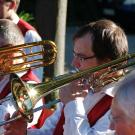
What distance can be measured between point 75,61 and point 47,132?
17.4 inches

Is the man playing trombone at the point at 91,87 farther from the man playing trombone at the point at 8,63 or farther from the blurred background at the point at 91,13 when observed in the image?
the blurred background at the point at 91,13

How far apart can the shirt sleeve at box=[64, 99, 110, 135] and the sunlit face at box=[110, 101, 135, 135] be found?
2.34 ft

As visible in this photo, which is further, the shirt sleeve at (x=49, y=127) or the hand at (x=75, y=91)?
the shirt sleeve at (x=49, y=127)

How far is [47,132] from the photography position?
3287 millimetres

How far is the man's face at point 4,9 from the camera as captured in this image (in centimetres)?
502

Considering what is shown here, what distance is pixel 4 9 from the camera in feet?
16.5

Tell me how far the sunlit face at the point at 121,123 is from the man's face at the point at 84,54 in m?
0.91

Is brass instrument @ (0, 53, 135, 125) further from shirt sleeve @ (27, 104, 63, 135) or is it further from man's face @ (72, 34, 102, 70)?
shirt sleeve @ (27, 104, 63, 135)

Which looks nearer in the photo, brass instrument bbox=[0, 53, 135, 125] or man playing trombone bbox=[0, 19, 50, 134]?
brass instrument bbox=[0, 53, 135, 125]

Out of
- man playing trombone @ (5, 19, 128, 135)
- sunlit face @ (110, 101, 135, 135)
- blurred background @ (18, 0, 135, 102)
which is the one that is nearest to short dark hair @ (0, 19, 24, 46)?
man playing trombone @ (5, 19, 128, 135)

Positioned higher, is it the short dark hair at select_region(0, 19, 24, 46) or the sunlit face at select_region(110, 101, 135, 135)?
the short dark hair at select_region(0, 19, 24, 46)

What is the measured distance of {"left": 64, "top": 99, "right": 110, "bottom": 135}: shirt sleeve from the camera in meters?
2.96

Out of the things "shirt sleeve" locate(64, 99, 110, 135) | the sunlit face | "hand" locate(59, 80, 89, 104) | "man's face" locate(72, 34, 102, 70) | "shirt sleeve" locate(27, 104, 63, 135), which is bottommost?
"shirt sleeve" locate(27, 104, 63, 135)

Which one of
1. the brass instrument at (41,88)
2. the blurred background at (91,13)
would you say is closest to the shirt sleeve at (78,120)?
the brass instrument at (41,88)
